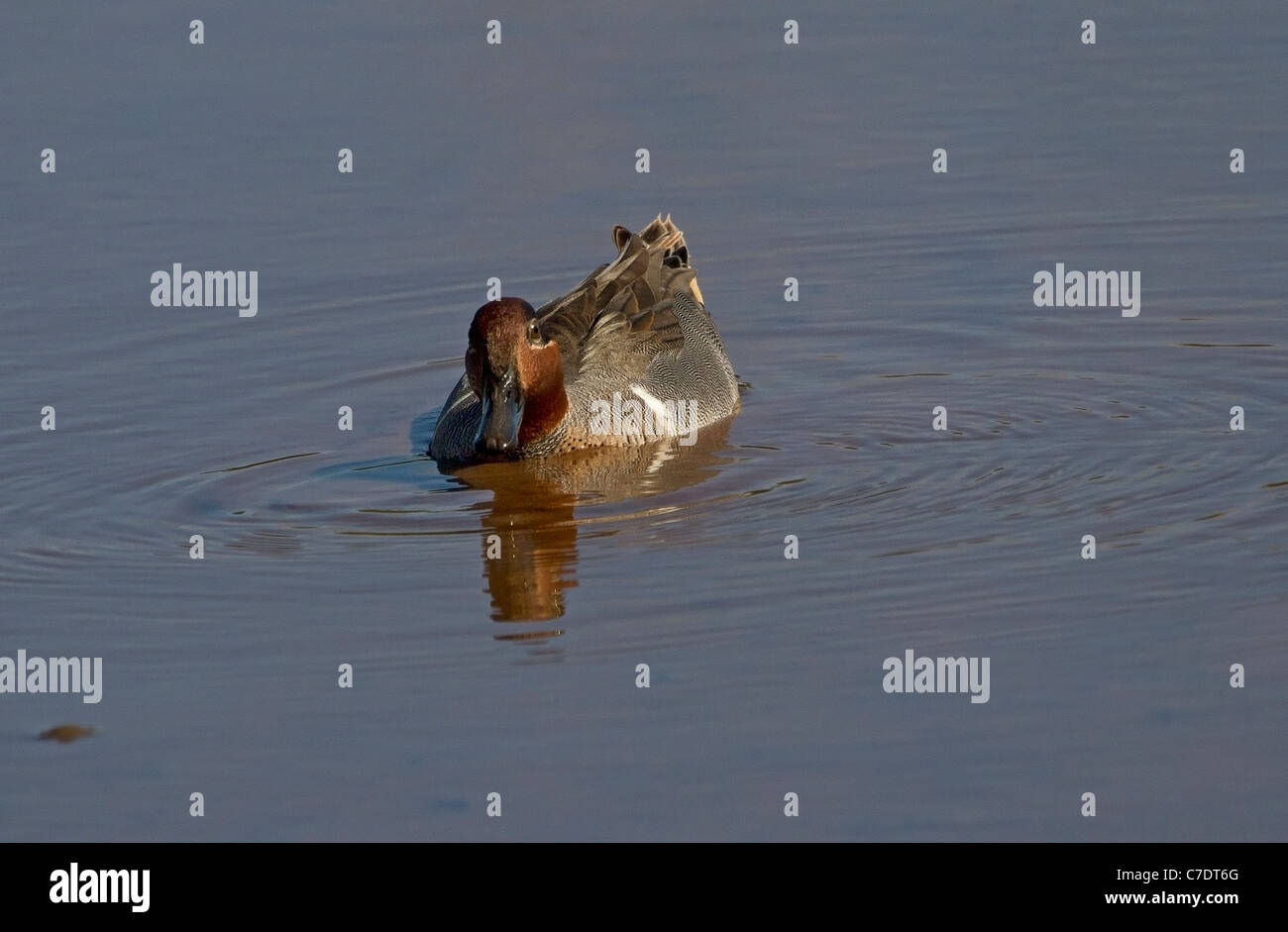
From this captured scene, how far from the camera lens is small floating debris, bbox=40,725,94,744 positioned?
848 cm

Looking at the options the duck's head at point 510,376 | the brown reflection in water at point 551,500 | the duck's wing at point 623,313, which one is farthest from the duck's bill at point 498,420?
the duck's wing at point 623,313

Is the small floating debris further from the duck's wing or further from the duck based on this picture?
the duck's wing

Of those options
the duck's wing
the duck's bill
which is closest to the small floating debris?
the duck's bill

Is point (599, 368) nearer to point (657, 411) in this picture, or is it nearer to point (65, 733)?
point (657, 411)

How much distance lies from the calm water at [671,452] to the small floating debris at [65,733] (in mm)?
87

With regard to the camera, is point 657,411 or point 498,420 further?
point 657,411

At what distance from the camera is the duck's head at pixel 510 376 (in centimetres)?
1238

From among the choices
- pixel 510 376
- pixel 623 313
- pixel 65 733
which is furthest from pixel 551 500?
pixel 65 733

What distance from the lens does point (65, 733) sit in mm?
8531

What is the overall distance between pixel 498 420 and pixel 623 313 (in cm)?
177

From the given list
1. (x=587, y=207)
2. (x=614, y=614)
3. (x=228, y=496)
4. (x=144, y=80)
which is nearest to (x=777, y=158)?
(x=587, y=207)

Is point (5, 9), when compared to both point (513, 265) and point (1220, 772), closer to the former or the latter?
point (513, 265)

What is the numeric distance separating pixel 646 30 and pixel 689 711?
45.5 ft

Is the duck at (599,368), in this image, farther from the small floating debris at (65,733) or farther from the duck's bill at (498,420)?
the small floating debris at (65,733)
